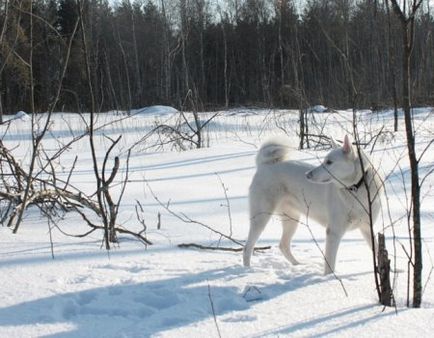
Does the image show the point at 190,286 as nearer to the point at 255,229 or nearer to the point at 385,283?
the point at 385,283

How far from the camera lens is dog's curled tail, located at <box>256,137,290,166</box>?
4172 millimetres

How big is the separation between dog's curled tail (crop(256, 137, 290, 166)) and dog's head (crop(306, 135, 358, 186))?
0.37 meters

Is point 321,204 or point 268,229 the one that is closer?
point 321,204

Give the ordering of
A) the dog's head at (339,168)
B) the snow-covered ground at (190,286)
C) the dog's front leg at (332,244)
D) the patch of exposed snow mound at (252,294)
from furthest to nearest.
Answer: the dog's head at (339,168) → the dog's front leg at (332,244) → the patch of exposed snow mound at (252,294) → the snow-covered ground at (190,286)

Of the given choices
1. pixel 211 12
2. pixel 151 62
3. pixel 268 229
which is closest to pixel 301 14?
pixel 211 12

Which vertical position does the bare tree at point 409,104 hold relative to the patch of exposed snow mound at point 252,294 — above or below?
above

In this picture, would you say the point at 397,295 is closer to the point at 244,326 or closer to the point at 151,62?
the point at 244,326

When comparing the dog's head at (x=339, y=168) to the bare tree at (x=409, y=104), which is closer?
the bare tree at (x=409, y=104)

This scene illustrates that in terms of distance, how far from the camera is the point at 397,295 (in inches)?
123

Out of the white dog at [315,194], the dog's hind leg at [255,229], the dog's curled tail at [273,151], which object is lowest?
the dog's hind leg at [255,229]

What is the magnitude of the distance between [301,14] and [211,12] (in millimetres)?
8506

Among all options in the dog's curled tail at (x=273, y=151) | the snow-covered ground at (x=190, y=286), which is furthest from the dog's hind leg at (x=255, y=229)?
the dog's curled tail at (x=273, y=151)

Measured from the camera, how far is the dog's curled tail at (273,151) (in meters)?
4.17

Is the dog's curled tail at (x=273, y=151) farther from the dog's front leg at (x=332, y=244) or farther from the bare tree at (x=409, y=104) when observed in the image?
the bare tree at (x=409, y=104)
